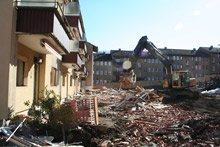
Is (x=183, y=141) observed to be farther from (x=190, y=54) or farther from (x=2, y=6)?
(x=190, y=54)

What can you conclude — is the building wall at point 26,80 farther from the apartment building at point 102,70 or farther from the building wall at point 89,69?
the apartment building at point 102,70

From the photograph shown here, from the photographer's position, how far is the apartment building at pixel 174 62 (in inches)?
2472

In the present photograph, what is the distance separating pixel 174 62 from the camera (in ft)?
216

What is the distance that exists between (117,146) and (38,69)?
5756 millimetres

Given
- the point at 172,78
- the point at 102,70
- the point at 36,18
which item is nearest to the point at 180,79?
the point at 172,78

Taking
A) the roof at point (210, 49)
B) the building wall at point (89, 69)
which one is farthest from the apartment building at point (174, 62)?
the building wall at point (89, 69)

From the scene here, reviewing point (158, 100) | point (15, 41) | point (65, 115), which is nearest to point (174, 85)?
point (158, 100)

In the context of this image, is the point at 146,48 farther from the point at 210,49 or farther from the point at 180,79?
the point at 210,49

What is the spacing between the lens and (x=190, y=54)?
223 feet

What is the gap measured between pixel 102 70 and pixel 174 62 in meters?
25.2

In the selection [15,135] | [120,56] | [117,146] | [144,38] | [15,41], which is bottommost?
[117,146]

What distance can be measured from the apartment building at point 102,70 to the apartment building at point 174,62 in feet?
2.17

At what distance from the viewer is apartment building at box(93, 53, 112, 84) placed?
2467 inches

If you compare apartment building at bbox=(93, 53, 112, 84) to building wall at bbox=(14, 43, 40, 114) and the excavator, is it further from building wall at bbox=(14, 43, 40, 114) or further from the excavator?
building wall at bbox=(14, 43, 40, 114)
